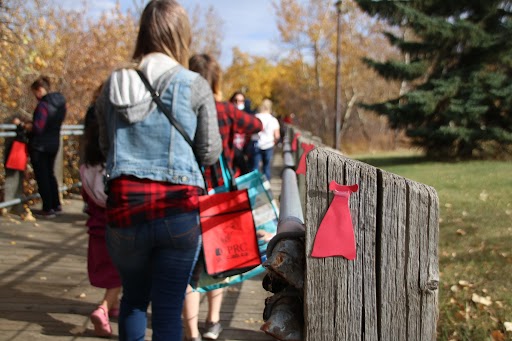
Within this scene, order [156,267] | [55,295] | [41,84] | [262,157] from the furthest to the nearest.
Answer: [262,157], [41,84], [55,295], [156,267]

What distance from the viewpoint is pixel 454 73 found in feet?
58.0

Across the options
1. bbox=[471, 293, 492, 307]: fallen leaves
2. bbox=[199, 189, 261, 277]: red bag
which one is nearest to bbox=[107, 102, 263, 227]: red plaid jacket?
bbox=[199, 189, 261, 277]: red bag

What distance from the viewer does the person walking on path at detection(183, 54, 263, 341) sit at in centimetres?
366

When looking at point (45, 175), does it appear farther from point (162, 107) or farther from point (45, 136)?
point (162, 107)

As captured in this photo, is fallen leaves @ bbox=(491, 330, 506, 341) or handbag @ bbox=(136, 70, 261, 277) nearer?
handbag @ bbox=(136, 70, 261, 277)

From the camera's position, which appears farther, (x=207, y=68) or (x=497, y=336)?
(x=207, y=68)

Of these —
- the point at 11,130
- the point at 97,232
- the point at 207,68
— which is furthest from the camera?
the point at 11,130

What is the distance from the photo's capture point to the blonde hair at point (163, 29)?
2506 mm

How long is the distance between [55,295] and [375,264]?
4054mm

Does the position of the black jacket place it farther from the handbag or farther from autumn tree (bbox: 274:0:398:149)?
autumn tree (bbox: 274:0:398:149)

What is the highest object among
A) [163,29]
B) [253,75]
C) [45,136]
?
[163,29]

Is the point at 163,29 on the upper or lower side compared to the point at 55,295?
upper

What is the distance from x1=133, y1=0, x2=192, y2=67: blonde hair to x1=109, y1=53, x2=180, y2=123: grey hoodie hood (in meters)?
0.08

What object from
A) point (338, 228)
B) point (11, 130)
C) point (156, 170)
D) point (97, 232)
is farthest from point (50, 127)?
point (338, 228)
